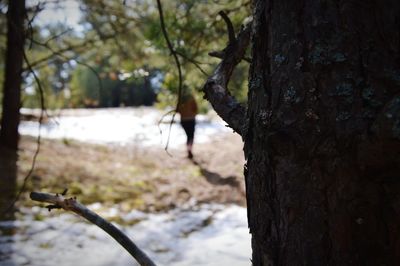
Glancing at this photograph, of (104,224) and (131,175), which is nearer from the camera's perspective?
(104,224)

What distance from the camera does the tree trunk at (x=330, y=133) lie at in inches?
32.1

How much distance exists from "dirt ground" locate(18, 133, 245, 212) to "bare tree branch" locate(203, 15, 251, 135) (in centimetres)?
418

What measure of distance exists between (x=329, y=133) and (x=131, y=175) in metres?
6.10

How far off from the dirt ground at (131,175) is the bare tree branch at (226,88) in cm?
418

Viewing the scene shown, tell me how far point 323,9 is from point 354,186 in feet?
1.15

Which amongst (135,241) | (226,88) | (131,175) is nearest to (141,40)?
(131,175)

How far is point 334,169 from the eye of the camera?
840 millimetres

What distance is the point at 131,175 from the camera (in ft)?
22.2

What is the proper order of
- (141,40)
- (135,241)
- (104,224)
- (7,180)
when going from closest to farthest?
(104,224) → (135,241) → (7,180) → (141,40)

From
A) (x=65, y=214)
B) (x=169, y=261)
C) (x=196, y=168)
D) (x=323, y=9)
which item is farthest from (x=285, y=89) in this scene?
(x=196, y=168)

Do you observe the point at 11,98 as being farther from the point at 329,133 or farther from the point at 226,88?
the point at 329,133

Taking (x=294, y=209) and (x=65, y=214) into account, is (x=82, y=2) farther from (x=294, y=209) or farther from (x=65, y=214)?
(x=294, y=209)

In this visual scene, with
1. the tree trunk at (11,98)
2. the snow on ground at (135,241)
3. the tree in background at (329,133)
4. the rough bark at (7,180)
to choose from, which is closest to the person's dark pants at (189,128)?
the tree trunk at (11,98)

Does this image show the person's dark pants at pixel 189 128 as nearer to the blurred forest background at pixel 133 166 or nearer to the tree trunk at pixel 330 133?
the blurred forest background at pixel 133 166
